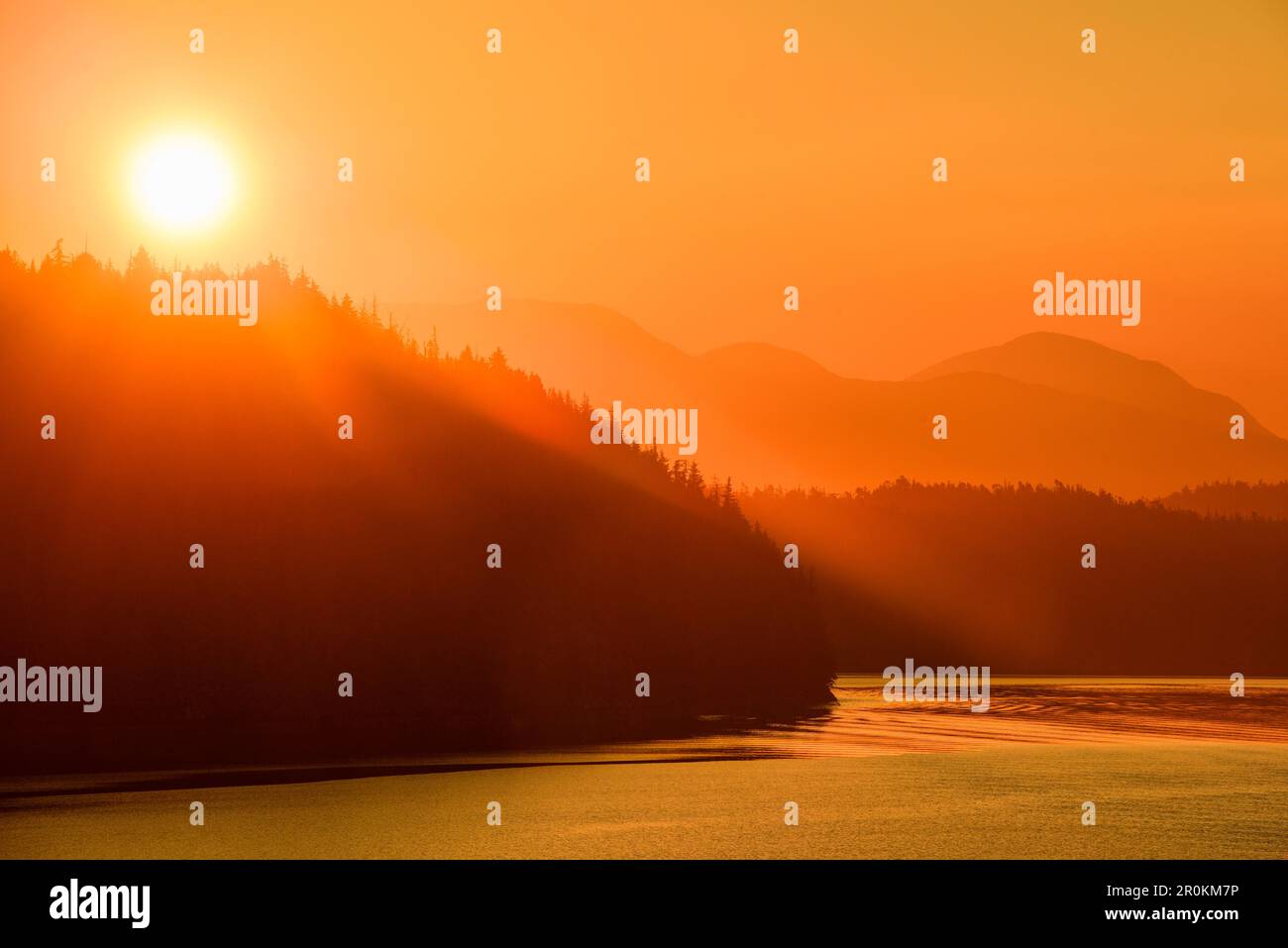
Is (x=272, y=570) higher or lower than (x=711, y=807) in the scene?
higher

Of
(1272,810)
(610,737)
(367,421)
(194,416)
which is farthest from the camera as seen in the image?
(367,421)

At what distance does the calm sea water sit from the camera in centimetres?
6525

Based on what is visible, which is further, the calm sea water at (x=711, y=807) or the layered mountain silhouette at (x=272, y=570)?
the layered mountain silhouette at (x=272, y=570)

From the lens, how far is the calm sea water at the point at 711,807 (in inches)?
2569

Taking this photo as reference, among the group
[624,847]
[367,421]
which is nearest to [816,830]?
[624,847]

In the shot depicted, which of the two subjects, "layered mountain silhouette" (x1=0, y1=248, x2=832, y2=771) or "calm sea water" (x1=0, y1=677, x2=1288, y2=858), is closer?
"calm sea water" (x1=0, y1=677, x2=1288, y2=858)

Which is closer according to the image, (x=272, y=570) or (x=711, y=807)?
(x=711, y=807)

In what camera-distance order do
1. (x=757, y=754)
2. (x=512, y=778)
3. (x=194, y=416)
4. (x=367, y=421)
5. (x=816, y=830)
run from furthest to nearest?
(x=367, y=421) → (x=194, y=416) → (x=757, y=754) → (x=512, y=778) → (x=816, y=830)

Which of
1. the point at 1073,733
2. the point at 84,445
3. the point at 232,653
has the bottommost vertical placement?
the point at 1073,733

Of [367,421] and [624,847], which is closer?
[624,847]

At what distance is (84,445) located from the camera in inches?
6309

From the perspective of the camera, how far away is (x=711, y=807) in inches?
3137

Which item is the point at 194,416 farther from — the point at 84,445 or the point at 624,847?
the point at 624,847

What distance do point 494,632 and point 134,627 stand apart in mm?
41580
